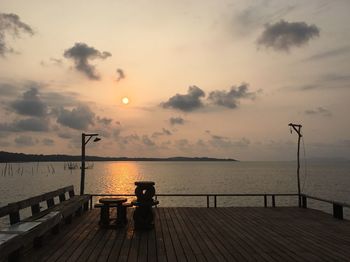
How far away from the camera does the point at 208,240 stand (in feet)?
30.9

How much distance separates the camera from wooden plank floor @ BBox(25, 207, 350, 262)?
786 centimetres

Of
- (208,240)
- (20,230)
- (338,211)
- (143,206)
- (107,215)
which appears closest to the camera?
(20,230)

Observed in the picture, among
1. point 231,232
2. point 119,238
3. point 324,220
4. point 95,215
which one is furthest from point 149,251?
point 324,220

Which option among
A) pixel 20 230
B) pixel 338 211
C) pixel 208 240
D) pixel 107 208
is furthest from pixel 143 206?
pixel 338 211

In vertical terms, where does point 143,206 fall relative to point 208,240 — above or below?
above

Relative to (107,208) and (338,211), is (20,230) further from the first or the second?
(338,211)

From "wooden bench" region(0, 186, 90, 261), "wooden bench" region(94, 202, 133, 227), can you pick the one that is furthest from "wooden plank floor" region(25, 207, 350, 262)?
"wooden bench" region(0, 186, 90, 261)

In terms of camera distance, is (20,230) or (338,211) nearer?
(20,230)

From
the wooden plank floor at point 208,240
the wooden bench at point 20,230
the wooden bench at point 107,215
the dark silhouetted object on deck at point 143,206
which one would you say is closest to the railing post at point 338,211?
the wooden plank floor at point 208,240

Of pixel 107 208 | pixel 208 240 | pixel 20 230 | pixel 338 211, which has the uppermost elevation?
pixel 20 230

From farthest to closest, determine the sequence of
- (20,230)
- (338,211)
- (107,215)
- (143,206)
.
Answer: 1. (338,211)
2. (107,215)
3. (143,206)
4. (20,230)

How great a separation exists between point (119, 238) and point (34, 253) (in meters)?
2.34

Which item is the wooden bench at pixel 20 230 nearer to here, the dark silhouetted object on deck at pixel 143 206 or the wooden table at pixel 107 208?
the wooden table at pixel 107 208

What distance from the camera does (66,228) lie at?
1095cm
